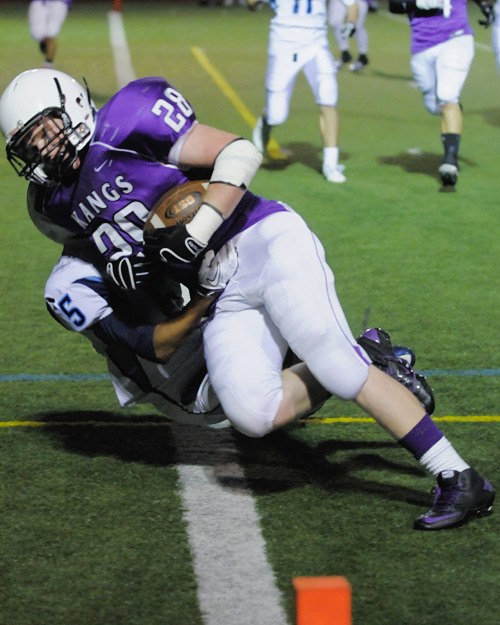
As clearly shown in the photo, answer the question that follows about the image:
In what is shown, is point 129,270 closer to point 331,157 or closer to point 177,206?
point 177,206

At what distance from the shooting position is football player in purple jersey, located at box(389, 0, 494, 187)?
849 cm

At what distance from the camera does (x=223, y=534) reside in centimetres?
372

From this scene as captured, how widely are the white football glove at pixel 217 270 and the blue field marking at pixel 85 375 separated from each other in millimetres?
1350

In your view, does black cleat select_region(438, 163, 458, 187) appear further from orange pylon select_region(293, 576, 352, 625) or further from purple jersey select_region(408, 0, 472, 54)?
orange pylon select_region(293, 576, 352, 625)

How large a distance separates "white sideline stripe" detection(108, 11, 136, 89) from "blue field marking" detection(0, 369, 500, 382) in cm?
874

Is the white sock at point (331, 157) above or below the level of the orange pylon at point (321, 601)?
below

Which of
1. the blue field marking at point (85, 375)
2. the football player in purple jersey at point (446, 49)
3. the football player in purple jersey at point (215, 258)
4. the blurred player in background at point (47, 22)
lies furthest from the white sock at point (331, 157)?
the blurred player in background at point (47, 22)

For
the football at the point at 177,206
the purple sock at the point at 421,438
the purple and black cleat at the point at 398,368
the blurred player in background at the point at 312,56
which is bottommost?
the blurred player in background at the point at 312,56

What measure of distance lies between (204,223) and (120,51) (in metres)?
13.6

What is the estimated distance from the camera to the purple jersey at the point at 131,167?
152 inches

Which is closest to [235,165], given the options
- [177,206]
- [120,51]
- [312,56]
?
[177,206]

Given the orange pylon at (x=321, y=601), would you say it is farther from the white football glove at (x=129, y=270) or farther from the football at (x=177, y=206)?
the white football glove at (x=129, y=270)

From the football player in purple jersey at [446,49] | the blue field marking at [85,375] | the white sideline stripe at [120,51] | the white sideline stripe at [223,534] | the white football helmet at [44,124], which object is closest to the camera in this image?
the white sideline stripe at [223,534]

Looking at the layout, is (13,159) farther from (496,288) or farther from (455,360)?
(496,288)
